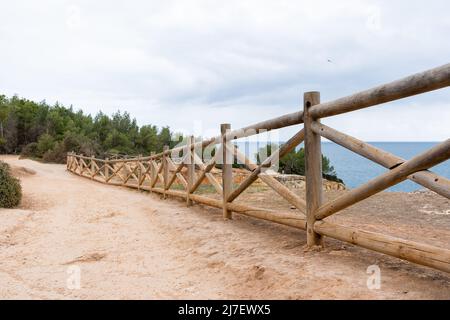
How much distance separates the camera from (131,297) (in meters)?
3.58

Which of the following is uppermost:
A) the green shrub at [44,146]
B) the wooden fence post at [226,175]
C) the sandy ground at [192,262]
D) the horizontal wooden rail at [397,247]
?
the green shrub at [44,146]

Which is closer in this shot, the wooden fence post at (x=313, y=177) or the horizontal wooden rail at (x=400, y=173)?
the horizontal wooden rail at (x=400, y=173)

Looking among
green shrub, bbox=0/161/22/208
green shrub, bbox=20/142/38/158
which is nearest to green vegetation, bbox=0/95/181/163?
green shrub, bbox=20/142/38/158

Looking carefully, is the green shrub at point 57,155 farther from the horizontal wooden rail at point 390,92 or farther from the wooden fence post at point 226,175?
the horizontal wooden rail at point 390,92

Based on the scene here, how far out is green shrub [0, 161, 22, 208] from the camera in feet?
29.0

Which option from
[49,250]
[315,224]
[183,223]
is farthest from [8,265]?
[315,224]

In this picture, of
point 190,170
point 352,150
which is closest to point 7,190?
point 190,170

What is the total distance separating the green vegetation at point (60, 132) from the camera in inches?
1526

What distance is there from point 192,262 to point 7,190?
628 cm

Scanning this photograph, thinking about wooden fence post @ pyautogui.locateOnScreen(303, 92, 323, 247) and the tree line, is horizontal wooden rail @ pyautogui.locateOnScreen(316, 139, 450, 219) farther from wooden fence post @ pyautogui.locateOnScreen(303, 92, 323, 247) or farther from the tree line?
the tree line

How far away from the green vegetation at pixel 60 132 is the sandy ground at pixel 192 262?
30.9m

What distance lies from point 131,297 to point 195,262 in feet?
3.76

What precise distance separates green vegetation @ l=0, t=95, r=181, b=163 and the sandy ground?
30945 millimetres

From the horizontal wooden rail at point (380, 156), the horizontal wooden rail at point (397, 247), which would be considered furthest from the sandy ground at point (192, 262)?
the horizontal wooden rail at point (380, 156)
